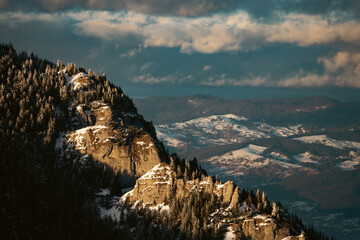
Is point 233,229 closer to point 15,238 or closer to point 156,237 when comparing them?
point 156,237

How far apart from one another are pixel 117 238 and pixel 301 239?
338 feet

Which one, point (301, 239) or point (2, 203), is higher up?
point (2, 203)

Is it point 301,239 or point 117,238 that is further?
point 117,238

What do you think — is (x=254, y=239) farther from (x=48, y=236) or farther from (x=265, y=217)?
(x=48, y=236)

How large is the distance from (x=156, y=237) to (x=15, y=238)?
77086mm

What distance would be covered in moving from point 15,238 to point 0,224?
12.9 metres

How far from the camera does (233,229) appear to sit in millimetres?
193625

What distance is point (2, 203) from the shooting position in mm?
197750

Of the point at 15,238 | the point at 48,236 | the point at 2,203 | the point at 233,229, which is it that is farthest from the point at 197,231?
the point at 2,203

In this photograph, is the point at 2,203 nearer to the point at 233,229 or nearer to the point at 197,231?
the point at 197,231

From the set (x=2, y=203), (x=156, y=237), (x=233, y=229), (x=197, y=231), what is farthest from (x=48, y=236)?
(x=233, y=229)

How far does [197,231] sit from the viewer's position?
19638 cm

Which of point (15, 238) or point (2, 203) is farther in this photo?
point (2, 203)

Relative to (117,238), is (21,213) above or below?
above
